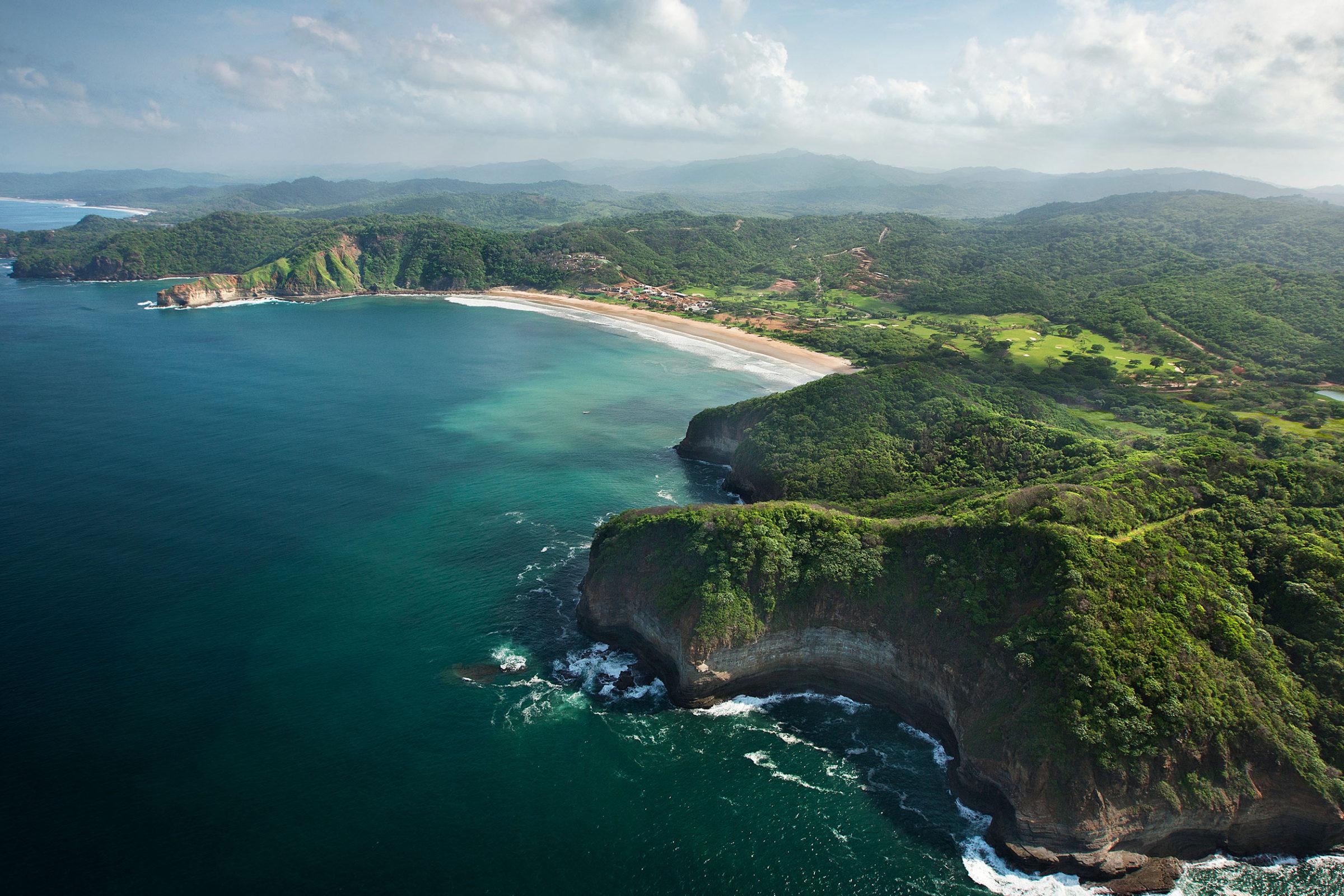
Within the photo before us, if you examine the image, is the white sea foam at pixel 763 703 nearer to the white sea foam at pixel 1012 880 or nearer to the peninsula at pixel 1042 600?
the peninsula at pixel 1042 600

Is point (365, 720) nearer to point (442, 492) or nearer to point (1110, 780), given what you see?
point (442, 492)

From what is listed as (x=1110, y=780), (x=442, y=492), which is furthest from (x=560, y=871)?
(x=442, y=492)

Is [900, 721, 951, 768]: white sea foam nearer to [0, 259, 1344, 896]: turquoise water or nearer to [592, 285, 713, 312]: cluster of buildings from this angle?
[0, 259, 1344, 896]: turquoise water

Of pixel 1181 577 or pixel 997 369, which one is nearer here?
pixel 1181 577

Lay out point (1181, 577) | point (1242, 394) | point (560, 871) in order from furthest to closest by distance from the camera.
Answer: point (1242, 394) < point (1181, 577) < point (560, 871)

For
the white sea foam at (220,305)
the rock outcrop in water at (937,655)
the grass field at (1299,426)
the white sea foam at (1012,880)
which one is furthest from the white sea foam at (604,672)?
the white sea foam at (220,305)

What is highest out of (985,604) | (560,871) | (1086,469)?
(1086,469)
